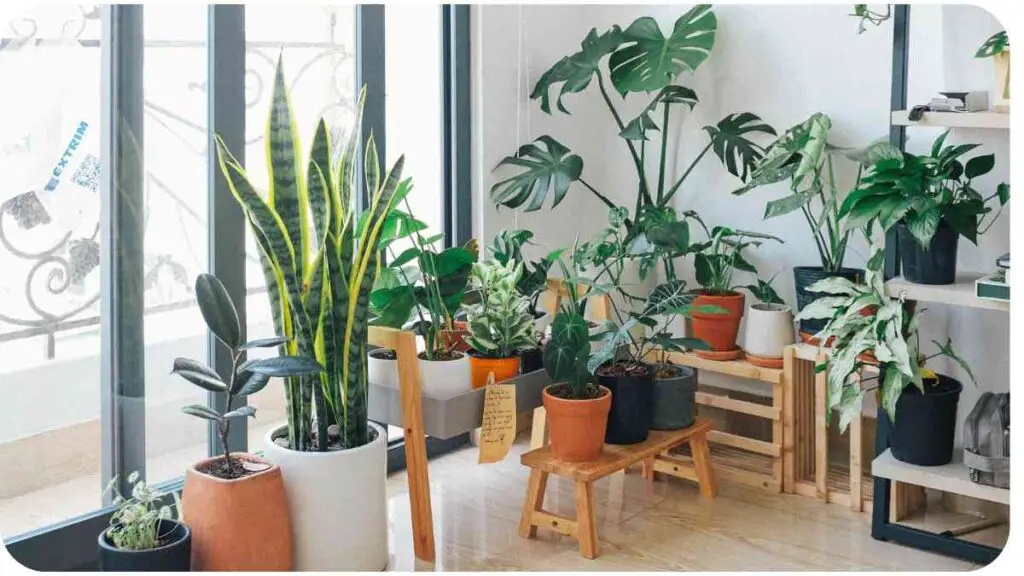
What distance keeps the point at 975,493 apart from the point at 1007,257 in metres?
0.60

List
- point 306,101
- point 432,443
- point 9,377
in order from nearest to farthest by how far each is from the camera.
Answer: point 9,377 < point 306,101 < point 432,443

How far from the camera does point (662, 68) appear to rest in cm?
340

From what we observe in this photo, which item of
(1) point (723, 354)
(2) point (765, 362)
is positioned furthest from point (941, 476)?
(1) point (723, 354)

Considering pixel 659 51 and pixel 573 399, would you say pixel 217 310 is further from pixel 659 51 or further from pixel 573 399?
pixel 659 51

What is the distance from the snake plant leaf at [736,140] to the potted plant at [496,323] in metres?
0.95

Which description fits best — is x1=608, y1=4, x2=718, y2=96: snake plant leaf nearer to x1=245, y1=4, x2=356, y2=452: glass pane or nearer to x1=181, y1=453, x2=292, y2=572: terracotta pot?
x1=245, y1=4, x2=356, y2=452: glass pane

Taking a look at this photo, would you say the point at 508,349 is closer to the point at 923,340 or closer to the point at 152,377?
the point at 152,377

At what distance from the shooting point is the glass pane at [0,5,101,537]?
2529 millimetres

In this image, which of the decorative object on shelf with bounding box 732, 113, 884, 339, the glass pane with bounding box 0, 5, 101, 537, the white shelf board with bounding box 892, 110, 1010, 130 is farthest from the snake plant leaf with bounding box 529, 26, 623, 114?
the glass pane with bounding box 0, 5, 101, 537

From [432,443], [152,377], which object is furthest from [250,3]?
[432,443]

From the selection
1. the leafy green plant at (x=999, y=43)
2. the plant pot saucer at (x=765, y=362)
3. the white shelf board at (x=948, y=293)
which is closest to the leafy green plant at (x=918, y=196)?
the white shelf board at (x=948, y=293)

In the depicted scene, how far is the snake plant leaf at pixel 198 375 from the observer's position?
2.39 metres

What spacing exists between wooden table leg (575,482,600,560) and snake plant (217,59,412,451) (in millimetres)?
574

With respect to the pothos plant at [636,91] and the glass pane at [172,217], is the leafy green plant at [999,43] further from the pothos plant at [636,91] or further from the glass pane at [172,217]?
the glass pane at [172,217]
